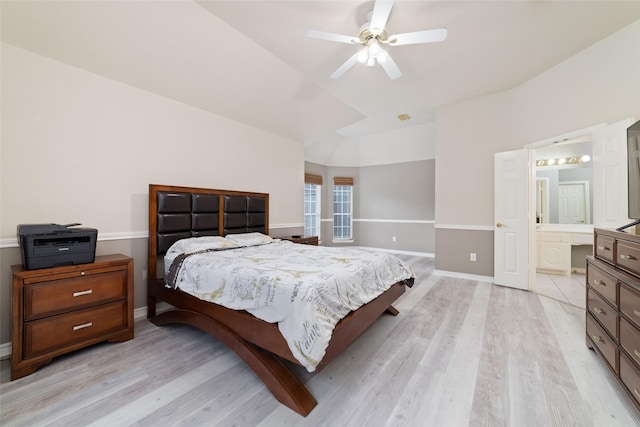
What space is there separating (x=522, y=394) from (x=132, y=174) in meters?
3.78

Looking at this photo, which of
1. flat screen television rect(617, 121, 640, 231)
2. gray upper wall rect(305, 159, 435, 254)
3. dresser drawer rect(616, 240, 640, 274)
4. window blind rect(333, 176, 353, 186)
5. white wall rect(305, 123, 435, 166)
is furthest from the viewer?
window blind rect(333, 176, 353, 186)

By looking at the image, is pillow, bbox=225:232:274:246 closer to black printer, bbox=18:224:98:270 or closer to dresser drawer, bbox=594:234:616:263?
black printer, bbox=18:224:98:270

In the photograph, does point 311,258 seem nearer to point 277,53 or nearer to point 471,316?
point 471,316

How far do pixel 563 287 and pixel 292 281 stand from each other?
4361 millimetres

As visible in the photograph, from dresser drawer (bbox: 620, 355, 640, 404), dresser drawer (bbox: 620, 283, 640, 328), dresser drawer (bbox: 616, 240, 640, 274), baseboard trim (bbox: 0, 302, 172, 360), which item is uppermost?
dresser drawer (bbox: 616, 240, 640, 274)

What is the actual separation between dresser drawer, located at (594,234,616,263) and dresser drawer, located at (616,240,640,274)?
0.27ft

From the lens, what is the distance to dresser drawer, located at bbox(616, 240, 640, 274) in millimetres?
1413

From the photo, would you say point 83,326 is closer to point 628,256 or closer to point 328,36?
point 328,36

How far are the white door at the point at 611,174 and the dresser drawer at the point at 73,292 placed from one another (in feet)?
15.0

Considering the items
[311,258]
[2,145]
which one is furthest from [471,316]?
[2,145]

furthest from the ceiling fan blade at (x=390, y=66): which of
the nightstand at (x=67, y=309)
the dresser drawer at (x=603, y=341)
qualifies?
the nightstand at (x=67, y=309)

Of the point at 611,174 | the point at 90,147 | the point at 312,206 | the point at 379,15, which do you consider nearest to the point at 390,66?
the point at 379,15

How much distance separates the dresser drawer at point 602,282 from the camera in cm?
160

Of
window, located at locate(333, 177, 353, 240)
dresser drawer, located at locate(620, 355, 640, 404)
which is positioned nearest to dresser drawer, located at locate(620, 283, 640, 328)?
dresser drawer, located at locate(620, 355, 640, 404)
